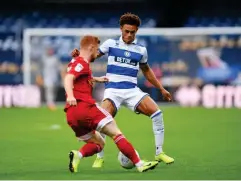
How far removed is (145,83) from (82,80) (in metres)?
16.3

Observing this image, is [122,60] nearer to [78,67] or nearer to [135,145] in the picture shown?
[78,67]

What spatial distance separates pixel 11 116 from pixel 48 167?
11295mm

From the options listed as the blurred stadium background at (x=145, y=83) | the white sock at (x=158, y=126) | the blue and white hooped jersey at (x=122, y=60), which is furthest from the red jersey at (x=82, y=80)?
the white sock at (x=158, y=126)

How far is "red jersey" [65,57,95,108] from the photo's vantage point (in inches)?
377

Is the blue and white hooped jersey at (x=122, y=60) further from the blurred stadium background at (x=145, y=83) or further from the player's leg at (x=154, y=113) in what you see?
the blurred stadium background at (x=145, y=83)

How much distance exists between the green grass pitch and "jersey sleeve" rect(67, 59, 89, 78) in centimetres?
116

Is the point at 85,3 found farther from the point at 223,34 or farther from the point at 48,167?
the point at 48,167

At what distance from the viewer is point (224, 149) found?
13.2 m

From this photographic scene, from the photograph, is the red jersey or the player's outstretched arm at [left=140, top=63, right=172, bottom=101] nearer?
the red jersey

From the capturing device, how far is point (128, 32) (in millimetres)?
10789

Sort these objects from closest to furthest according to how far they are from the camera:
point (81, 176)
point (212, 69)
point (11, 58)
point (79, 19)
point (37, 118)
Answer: point (81, 176)
point (37, 118)
point (212, 69)
point (11, 58)
point (79, 19)

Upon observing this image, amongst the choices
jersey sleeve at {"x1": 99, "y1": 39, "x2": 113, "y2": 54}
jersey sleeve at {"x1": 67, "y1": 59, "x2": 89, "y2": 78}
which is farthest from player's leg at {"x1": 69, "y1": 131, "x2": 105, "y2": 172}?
jersey sleeve at {"x1": 99, "y1": 39, "x2": 113, "y2": 54}

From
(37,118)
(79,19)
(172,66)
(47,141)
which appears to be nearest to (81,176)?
(47,141)

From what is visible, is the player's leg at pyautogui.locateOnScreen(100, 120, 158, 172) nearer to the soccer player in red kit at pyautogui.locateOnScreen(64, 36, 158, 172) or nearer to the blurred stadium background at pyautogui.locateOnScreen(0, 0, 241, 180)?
the soccer player in red kit at pyautogui.locateOnScreen(64, 36, 158, 172)
